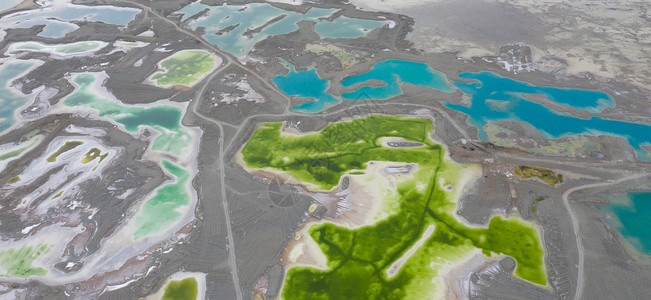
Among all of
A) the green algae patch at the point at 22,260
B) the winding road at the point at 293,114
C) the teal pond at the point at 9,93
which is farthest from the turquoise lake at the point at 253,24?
the green algae patch at the point at 22,260

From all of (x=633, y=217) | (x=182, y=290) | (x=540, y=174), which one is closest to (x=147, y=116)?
(x=182, y=290)

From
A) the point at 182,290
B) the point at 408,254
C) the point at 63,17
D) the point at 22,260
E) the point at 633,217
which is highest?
the point at 63,17

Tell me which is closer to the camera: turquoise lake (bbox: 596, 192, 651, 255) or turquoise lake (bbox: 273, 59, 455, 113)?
turquoise lake (bbox: 596, 192, 651, 255)

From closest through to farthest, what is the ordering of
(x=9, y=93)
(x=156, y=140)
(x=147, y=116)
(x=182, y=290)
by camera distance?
(x=182, y=290) < (x=156, y=140) < (x=147, y=116) < (x=9, y=93)

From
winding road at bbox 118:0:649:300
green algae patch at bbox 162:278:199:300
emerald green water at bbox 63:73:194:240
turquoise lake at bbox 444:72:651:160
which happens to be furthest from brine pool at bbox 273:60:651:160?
green algae patch at bbox 162:278:199:300

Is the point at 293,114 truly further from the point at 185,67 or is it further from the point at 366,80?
the point at 185,67

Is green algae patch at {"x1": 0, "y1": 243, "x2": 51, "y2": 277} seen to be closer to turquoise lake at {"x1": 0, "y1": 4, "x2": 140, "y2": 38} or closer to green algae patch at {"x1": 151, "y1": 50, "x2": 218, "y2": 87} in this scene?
green algae patch at {"x1": 151, "y1": 50, "x2": 218, "y2": 87}

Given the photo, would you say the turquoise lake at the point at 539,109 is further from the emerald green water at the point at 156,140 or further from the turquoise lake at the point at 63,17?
the turquoise lake at the point at 63,17
